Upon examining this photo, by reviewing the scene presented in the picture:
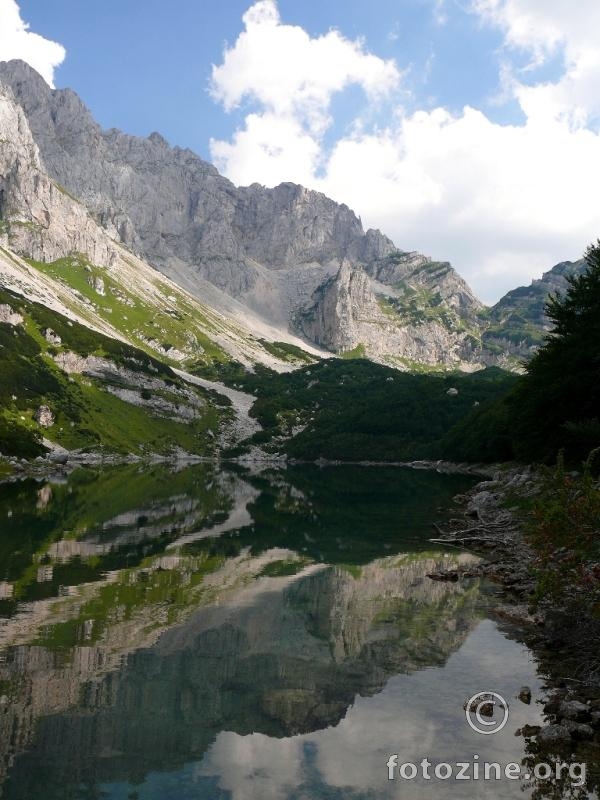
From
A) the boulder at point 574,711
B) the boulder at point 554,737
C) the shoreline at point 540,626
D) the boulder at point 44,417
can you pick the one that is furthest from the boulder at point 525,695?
the boulder at point 44,417

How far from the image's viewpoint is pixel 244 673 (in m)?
20.0

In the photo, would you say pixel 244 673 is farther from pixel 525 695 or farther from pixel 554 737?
pixel 554 737

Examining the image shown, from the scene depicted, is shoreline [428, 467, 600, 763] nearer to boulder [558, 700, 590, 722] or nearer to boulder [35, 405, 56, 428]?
boulder [558, 700, 590, 722]

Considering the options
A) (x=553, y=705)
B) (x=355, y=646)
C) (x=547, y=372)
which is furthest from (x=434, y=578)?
(x=547, y=372)

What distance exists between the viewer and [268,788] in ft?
43.5

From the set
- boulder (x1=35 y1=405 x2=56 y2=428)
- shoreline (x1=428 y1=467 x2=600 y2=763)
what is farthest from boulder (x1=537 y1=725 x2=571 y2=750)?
boulder (x1=35 y1=405 x2=56 y2=428)

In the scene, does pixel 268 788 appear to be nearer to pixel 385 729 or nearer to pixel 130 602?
pixel 385 729

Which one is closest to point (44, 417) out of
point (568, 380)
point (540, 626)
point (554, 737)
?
point (568, 380)

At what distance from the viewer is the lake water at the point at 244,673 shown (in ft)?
45.2

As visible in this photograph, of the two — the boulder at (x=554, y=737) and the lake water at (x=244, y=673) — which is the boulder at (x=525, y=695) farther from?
the boulder at (x=554, y=737)

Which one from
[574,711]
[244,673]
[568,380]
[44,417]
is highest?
[44,417]

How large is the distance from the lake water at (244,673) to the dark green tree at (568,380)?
76.8 feet

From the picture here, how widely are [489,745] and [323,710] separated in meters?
4.67

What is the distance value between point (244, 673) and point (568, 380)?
154 ft
